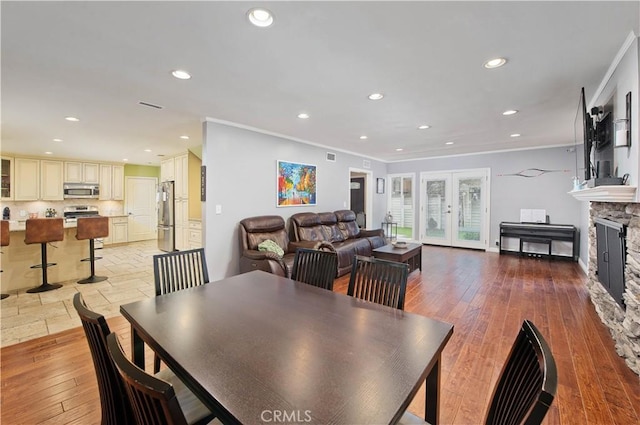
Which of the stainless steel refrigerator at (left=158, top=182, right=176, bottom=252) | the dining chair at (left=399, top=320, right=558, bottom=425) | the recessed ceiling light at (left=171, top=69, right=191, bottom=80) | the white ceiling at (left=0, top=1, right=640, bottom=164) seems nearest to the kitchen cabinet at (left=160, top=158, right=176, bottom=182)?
the stainless steel refrigerator at (left=158, top=182, right=176, bottom=252)

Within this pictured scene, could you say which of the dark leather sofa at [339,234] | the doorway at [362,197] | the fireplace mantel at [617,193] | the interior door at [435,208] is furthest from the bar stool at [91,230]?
the interior door at [435,208]

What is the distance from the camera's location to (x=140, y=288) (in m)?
4.18

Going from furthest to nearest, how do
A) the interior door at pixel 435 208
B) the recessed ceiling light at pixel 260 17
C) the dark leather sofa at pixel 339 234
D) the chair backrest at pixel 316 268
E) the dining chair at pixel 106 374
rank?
the interior door at pixel 435 208 < the dark leather sofa at pixel 339 234 < the chair backrest at pixel 316 268 < the recessed ceiling light at pixel 260 17 < the dining chair at pixel 106 374

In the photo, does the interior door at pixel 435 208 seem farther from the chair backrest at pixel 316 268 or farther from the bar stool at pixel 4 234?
the bar stool at pixel 4 234

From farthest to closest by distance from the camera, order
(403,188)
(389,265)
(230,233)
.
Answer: (403,188), (230,233), (389,265)

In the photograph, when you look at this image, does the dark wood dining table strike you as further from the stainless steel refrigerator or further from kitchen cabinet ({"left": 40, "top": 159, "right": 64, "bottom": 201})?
kitchen cabinet ({"left": 40, "top": 159, "right": 64, "bottom": 201})

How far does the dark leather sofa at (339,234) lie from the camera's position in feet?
15.8

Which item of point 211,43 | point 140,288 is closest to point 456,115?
point 211,43

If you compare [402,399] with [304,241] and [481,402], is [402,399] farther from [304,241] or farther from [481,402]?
[304,241]

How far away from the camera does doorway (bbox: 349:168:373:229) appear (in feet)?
24.9

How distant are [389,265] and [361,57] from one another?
1639 millimetres

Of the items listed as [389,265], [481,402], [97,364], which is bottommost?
[481,402]

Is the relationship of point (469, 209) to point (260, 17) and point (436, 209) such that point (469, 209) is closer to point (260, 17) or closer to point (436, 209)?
point (436, 209)

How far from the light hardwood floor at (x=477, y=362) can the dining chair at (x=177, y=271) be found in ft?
2.57
